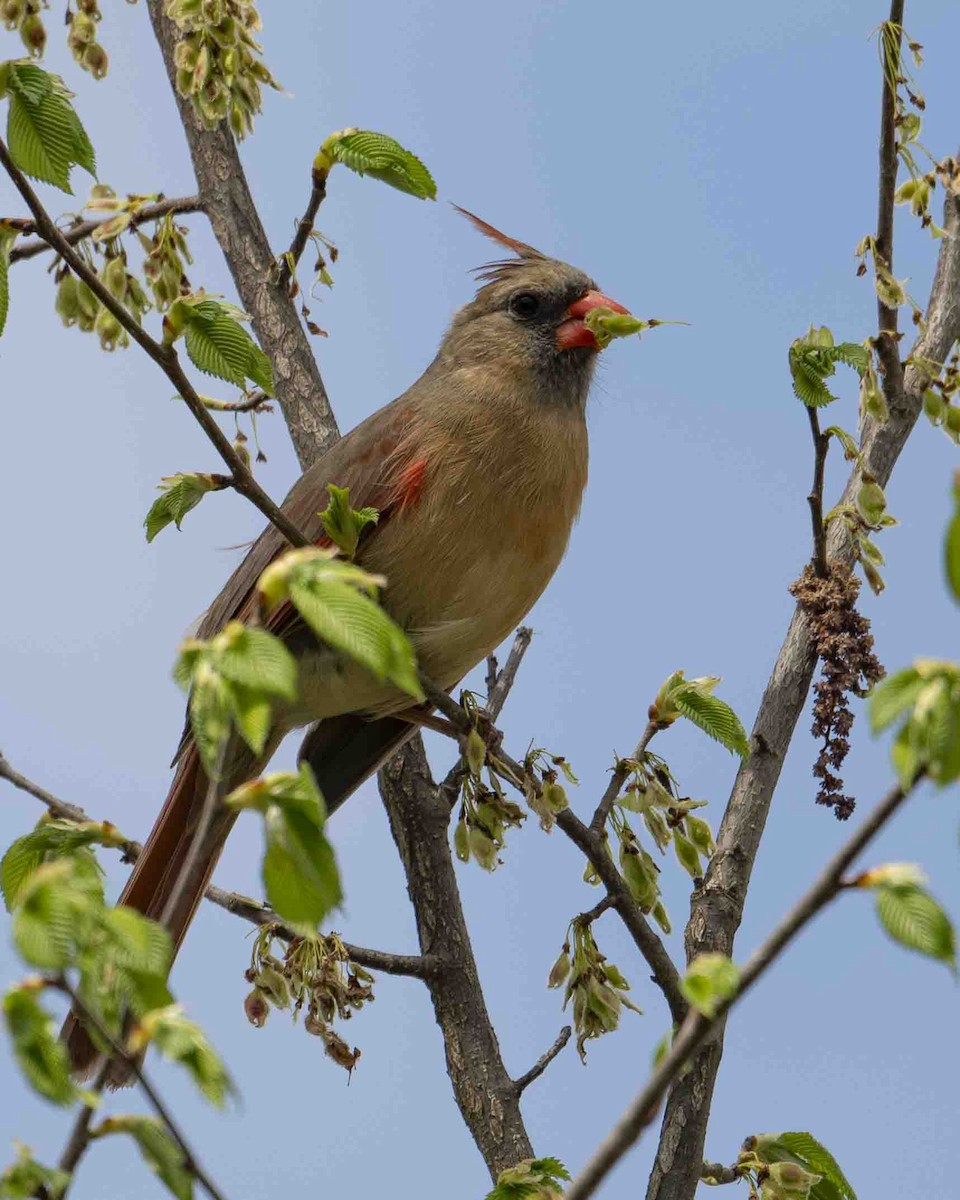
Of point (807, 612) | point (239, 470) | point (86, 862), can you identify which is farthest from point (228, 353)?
point (807, 612)

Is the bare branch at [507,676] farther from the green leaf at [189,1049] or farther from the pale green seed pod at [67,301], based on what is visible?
the green leaf at [189,1049]

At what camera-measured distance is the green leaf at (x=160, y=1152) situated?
4.70 ft

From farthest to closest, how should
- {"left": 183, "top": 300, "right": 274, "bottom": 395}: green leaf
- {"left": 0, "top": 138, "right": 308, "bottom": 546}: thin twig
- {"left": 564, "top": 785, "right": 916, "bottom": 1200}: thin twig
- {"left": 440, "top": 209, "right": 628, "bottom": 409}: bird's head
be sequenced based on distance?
{"left": 440, "top": 209, "right": 628, "bottom": 409}: bird's head
{"left": 183, "top": 300, "right": 274, "bottom": 395}: green leaf
{"left": 0, "top": 138, "right": 308, "bottom": 546}: thin twig
{"left": 564, "top": 785, "right": 916, "bottom": 1200}: thin twig

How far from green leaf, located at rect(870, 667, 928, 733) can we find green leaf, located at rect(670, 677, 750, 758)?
1586 millimetres

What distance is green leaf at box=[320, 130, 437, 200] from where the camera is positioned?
312 cm

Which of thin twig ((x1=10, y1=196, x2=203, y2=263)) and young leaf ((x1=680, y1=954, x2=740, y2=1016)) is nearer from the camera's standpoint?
young leaf ((x1=680, y1=954, x2=740, y2=1016))

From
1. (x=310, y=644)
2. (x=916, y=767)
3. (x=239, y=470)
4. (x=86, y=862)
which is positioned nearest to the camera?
(x=916, y=767)

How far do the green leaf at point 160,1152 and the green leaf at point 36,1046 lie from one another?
0.06 m

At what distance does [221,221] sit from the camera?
4270 millimetres

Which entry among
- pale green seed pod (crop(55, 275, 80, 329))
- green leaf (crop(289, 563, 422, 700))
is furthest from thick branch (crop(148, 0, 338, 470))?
green leaf (crop(289, 563, 422, 700))

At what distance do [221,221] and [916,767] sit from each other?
3283 millimetres

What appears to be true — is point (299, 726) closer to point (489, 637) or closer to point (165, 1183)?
point (489, 637)

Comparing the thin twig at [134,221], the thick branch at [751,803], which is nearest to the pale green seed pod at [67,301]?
the thin twig at [134,221]

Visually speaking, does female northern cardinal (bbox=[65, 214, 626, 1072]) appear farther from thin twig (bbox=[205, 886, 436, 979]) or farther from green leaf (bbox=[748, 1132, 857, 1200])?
green leaf (bbox=[748, 1132, 857, 1200])
